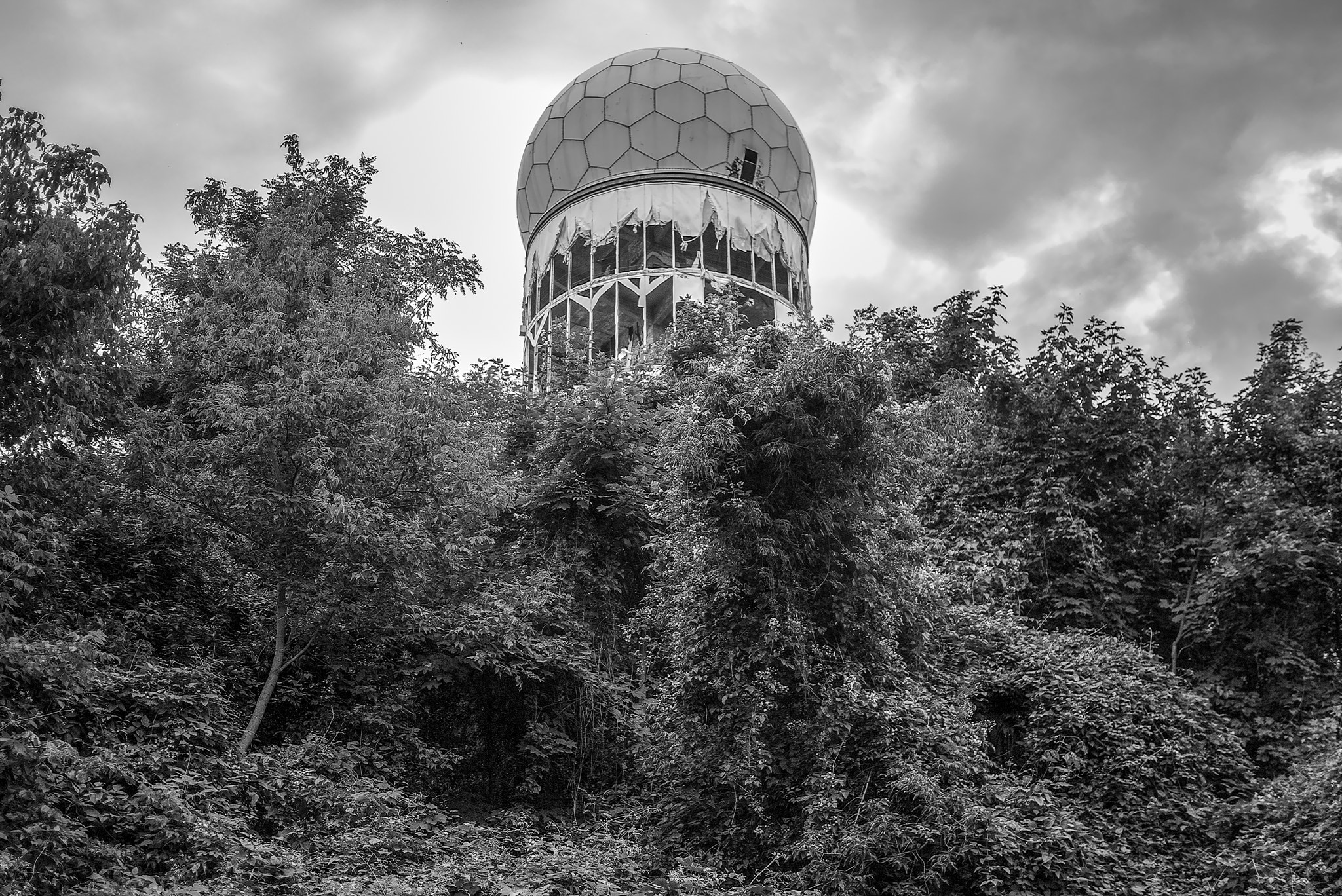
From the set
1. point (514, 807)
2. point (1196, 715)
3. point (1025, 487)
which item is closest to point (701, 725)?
point (514, 807)

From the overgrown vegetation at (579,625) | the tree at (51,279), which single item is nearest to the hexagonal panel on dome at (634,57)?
the overgrown vegetation at (579,625)

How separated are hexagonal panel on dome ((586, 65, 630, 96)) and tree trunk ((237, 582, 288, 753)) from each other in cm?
1796

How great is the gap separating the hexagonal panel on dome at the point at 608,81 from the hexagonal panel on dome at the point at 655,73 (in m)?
0.20

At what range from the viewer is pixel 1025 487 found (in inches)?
633

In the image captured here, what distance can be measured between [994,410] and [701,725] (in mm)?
7816

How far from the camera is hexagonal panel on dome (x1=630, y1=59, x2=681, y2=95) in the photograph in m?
26.1

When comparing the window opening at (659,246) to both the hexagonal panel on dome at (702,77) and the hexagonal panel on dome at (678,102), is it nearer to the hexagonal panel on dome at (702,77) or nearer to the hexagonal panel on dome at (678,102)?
the hexagonal panel on dome at (678,102)

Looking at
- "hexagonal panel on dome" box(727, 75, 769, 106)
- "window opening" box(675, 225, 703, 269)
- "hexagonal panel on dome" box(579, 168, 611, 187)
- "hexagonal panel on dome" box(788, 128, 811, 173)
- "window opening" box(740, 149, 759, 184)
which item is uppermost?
"hexagonal panel on dome" box(727, 75, 769, 106)

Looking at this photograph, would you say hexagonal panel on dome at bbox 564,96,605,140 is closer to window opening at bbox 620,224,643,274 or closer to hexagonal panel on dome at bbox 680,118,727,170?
hexagonal panel on dome at bbox 680,118,727,170

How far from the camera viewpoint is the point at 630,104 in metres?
26.0

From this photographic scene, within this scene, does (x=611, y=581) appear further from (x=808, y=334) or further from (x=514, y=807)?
(x=808, y=334)

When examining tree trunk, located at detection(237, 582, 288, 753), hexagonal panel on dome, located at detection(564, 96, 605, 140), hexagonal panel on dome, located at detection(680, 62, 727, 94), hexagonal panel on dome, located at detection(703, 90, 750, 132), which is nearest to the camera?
tree trunk, located at detection(237, 582, 288, 753)

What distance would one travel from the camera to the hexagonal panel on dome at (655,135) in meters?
25.7

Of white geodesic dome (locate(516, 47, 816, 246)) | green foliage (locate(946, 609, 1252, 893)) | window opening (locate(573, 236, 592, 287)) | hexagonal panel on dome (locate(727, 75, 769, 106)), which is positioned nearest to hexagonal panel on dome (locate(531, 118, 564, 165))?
white geodesic dome (locate(516, 47, 816, 246))
